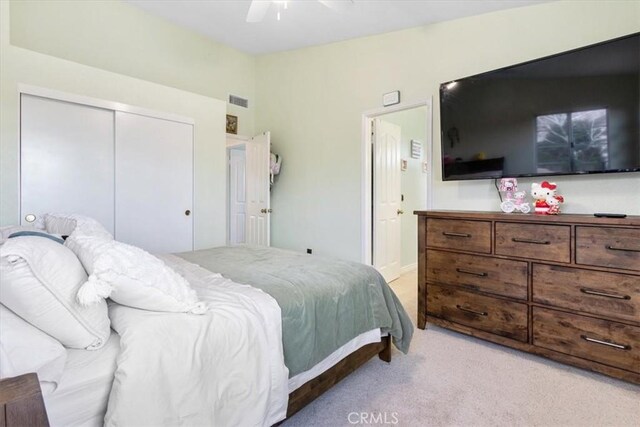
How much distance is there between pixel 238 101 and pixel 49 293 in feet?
13.3

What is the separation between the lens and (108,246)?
3.75 feet

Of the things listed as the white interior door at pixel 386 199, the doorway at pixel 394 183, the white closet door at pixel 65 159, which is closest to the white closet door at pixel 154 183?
the white closet door at pixel 65 159

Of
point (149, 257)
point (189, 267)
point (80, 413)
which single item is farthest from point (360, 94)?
point (80, 413)

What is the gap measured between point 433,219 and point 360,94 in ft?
6.13

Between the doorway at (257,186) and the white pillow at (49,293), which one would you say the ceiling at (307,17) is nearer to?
the doorway at (257,186)

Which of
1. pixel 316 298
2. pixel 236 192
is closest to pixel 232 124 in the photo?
pixel 236 192

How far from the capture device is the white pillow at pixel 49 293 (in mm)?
875

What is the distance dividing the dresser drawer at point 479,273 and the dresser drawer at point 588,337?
0.65 ft

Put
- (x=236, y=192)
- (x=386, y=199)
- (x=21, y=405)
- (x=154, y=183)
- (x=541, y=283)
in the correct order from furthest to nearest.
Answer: (x=236, y=192) < (x=386, y=199) < (x=154, y=183) < (x=541, y=283) < (x=21, y=405)

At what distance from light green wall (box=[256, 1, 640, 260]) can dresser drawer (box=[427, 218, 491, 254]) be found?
549mm

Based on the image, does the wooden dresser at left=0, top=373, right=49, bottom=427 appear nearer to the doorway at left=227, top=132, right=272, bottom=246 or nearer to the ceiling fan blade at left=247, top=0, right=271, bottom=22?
the ceiling fan blade at left=247, top=0, right=271, bottom=22

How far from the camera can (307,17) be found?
3328 mm

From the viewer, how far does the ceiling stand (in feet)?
9.29

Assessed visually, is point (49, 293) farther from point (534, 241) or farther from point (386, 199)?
point (386, 199)
